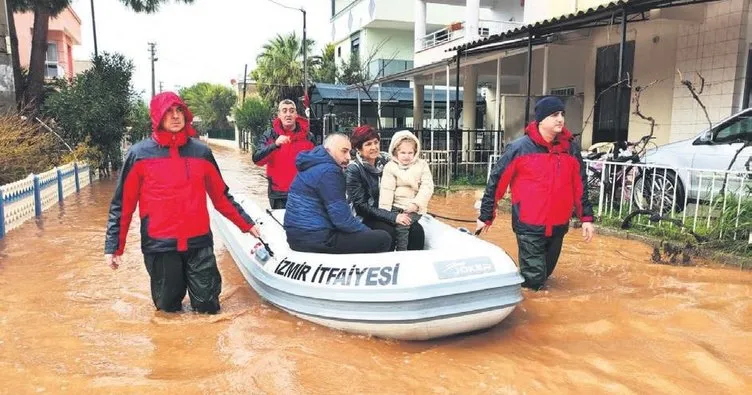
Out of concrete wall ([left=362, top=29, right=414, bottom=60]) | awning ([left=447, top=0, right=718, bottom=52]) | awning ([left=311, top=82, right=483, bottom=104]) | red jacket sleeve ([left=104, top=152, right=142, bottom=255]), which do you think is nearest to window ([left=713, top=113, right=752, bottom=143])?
awning ([left=447, top=0, right=718, bottom=52])

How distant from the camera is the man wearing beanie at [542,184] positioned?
4.52 m

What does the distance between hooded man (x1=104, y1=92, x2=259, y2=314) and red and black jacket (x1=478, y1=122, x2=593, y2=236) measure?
2.35 meters

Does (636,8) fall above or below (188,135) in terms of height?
above

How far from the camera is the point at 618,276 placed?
564 cm

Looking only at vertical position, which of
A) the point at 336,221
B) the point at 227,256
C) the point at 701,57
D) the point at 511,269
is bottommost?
the point at 227,256

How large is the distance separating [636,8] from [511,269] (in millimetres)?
6048

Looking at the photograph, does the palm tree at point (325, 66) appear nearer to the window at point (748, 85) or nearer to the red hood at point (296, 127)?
the window at point (748, 85)

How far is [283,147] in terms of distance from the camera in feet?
19.6

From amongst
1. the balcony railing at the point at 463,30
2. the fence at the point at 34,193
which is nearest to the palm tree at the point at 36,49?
the fence at the point at 34,193

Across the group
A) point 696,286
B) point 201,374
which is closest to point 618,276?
point 696,286

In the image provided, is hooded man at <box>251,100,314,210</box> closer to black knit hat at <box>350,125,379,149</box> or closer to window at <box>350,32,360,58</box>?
black knit hat at <box>350,125,379,149</box>

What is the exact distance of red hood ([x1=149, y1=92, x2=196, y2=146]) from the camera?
151 inches

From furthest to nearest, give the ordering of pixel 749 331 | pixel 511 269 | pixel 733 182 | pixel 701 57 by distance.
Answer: pixel 701 57
pixel 733 182
pixel 749 331
pixel 511 269

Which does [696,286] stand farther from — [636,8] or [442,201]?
[442,201]
